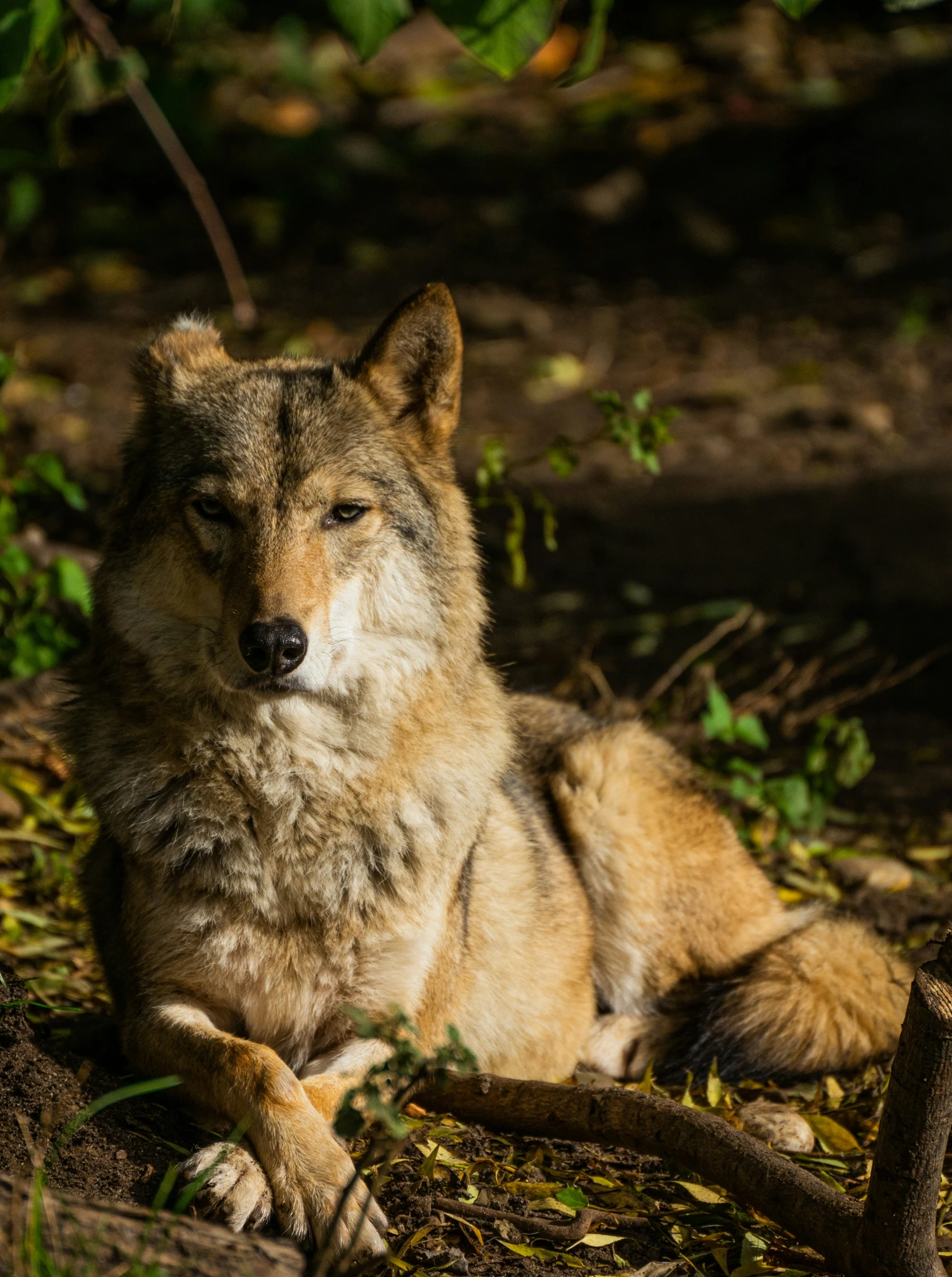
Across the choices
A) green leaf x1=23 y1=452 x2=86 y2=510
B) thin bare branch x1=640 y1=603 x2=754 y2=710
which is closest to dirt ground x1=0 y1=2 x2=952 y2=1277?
thin bare branch x1=640 y1=603 x2=754 y2=710

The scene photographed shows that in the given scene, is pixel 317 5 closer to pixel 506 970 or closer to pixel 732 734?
pixel 732 734

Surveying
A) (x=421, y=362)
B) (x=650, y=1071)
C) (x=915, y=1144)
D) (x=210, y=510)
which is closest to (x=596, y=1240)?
(x=915, y=1144)

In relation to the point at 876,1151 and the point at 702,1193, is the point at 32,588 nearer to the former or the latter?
the point at 702,1193

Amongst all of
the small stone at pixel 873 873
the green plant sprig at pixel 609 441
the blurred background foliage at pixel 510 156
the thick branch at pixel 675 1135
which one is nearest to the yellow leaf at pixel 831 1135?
the thick branch at pixel 675 1135

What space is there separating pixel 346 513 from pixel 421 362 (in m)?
0.56

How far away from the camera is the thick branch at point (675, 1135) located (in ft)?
9.57

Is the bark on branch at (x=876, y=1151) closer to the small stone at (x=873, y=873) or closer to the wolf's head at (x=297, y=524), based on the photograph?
the wolf's head at (x=297, y=524)

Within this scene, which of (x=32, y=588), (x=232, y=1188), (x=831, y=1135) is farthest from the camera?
(x=32, y=588)

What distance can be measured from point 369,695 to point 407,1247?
1.33 meters

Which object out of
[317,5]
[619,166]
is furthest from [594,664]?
[317,5]

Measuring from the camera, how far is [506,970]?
406 cm

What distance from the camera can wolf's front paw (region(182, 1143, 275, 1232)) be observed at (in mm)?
2814

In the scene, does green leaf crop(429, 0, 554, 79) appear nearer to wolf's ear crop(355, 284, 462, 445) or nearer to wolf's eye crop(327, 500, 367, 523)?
wolf's ear crop(355, 284, 462, 445)

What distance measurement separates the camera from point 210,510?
3.45 meters
